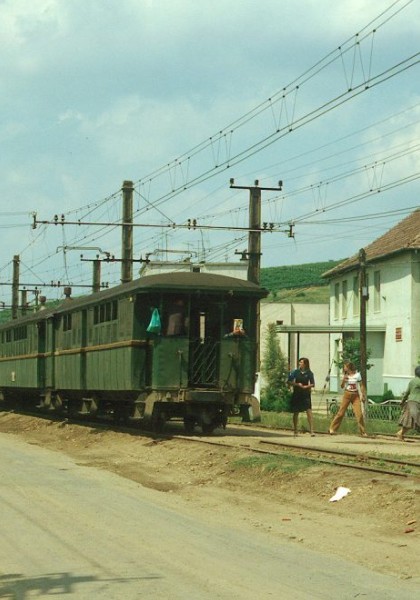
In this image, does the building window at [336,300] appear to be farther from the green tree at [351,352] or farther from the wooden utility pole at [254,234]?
the wooden utility pole at [254,234]

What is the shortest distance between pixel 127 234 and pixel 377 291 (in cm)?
2073

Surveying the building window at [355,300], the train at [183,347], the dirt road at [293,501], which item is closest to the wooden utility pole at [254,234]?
the train at [183,347]

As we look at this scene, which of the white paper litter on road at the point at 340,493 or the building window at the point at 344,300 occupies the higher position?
the building window at the point at 344,300

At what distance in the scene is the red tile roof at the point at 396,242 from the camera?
48.5m

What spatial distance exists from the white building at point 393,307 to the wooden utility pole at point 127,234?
14608 mm

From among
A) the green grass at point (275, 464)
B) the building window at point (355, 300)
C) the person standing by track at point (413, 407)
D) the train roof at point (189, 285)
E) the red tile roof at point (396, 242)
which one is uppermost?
the red tile roof at point (396, 242)

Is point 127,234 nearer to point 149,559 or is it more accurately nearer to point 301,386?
point 301,386

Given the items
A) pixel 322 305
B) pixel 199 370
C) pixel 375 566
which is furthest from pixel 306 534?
pixel 322 305

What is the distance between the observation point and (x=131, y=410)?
25.7 meters

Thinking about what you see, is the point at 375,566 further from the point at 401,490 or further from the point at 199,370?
the point at 199,370

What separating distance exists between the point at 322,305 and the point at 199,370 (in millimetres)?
67590

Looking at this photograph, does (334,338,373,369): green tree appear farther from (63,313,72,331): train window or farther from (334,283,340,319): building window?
(63,313,72,331): train window

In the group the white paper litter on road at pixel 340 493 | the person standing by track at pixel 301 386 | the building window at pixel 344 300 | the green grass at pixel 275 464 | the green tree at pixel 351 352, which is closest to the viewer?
the white paper litter on road at pixel 340 493

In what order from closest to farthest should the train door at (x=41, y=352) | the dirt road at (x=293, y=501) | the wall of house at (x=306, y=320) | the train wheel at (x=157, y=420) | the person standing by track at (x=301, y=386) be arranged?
1. the dirt road at (x=293, y=501)
2. the train wheel at (x=157, y=420)
3. the person standing by track at (x=301, y=386)
4. the train door at (x=41, y=352)
5. the wall of house at (x=306, y=320)
